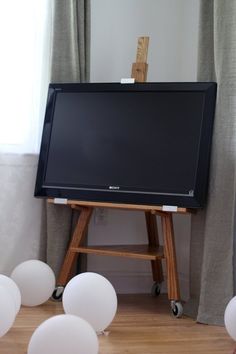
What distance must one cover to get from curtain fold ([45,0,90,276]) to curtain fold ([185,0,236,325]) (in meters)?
0.80

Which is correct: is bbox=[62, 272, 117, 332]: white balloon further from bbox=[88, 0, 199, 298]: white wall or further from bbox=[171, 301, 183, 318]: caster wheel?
bbox=[88, 0, 199, 298]: white wall

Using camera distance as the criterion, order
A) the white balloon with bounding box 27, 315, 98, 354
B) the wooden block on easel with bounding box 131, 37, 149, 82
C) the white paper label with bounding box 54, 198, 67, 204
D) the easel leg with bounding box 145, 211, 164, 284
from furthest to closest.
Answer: the easel leg with bounding box 145, 211, 164, 284 → the wooden block on easel with bounding box 131, 37, 149, 82 → the white paper label with bounding box 54, 198, 67, 204 → the white balloon with bounding box 27, 315, 98, 354

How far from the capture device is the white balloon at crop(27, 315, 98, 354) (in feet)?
5.08

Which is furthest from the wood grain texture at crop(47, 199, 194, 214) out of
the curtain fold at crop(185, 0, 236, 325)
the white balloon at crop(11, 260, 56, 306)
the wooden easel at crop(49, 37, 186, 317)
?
the white balloon at crop(11, 260, 56, 306)

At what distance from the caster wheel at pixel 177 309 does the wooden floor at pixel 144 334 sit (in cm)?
3

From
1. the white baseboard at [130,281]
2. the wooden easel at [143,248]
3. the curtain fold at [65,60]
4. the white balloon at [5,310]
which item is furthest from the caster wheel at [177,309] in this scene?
the white balloon at [5,310]

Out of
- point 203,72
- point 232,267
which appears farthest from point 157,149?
point 232,267

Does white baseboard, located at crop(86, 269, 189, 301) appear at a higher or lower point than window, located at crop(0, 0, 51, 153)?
lower

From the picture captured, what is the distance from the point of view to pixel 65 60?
298 centimetres

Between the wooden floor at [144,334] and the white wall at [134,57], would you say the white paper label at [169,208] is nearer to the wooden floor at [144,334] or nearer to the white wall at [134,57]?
the wooden floor at [144,334]

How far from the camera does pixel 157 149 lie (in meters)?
2.64

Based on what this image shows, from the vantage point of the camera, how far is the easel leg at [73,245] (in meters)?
2.74

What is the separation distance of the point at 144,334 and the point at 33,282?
23.9 inches

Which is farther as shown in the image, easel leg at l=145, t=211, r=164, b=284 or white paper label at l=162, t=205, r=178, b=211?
easel leg at l=145, t=211, r=164, b=284
